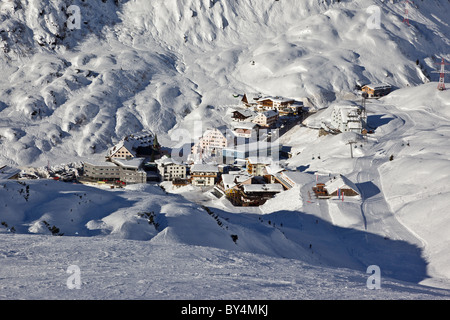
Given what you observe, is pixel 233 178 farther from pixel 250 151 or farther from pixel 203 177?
pixel 250 151

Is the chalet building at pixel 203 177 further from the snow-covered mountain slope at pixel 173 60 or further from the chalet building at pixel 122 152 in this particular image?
the snow-covered mountain slope at pixel 173 60

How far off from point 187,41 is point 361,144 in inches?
1965

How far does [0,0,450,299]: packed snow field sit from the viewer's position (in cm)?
1852

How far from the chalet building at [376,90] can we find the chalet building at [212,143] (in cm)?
2935

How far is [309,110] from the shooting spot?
80438mm

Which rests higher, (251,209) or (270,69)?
(270,69)

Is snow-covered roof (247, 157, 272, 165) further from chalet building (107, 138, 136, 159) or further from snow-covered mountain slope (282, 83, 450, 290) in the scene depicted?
chalet building (107, 138, 136, 159)

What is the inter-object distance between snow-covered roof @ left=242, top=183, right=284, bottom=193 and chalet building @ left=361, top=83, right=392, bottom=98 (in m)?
37.3

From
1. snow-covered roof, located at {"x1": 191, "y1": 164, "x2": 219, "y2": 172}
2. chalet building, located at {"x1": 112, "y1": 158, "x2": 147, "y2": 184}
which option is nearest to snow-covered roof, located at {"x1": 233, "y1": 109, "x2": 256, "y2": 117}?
snow-covered roof, located at {"x1": 191, "y1": 164, "x2": 219, "y2": 172}

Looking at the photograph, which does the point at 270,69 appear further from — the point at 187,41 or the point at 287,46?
the point at 187,41

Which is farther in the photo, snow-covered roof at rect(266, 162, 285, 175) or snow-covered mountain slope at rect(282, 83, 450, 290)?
snow-covered roof at rect(266, 162, 285, 175)

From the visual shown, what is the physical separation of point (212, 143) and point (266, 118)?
10149 millimetres

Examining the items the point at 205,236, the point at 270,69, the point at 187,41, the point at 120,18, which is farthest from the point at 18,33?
the point at 205,236

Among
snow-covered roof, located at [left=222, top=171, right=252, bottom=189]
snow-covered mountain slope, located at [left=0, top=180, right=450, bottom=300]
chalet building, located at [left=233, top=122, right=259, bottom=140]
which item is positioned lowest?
snow-covered mountain slope, located at [left=0, top=180, right=450, bottom=300]
